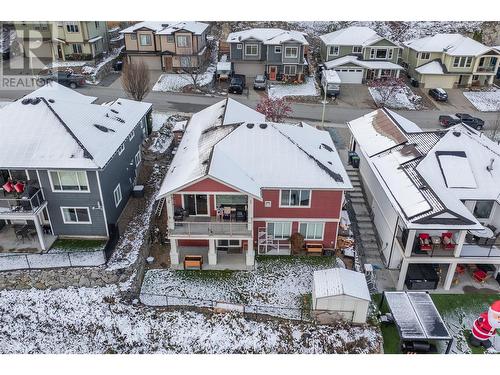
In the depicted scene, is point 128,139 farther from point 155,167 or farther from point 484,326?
point 484,326

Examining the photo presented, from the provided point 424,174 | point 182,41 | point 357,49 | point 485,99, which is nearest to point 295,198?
point 424,174

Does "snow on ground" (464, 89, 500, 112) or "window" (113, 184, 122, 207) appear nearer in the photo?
"window" (113, 184, 122, 207)

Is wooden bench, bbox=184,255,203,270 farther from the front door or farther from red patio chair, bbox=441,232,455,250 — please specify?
the front door

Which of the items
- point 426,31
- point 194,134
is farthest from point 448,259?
point 426,31

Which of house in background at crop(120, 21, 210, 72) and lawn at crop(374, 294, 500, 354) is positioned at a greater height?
house in background at crop(120, 21, 210, 72)

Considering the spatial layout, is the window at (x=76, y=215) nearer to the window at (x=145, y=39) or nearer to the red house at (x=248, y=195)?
the red house at (x=248, y=195)

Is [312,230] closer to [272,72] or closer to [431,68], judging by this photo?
[272,72]

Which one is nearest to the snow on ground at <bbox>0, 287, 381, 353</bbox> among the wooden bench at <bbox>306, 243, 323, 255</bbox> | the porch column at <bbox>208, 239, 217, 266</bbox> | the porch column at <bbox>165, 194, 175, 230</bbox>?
the porch column at <bbox>208, 239, 217, 266</bbox>

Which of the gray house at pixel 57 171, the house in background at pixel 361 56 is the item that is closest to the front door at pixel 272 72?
the house in background at pixel 361 56

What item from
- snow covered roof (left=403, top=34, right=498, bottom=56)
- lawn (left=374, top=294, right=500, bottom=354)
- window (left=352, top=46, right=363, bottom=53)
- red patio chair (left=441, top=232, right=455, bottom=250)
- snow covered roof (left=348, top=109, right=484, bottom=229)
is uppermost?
snow covered roof (left=403, top=34, right=498, bottom=56)
